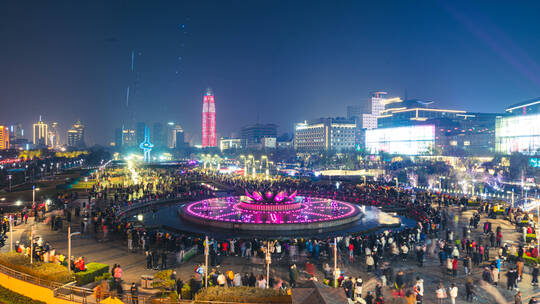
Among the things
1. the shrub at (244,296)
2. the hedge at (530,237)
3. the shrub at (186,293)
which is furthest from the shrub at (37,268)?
the hedge at (530,237)

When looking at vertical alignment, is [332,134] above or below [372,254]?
above

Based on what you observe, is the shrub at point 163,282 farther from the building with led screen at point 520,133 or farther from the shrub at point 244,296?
the building with led screen at point 520,133

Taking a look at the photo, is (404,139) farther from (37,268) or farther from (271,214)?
(37,268)

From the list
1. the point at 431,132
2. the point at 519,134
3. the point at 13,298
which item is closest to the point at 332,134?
the point at 431,132

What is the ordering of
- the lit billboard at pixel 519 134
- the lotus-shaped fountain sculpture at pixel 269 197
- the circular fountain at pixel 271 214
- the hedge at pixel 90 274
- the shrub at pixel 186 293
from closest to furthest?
the shrub at pixel 186 293 → the hedge at pixel 90 274 → the circular fountain at pixel 271 214 → the lotus-shaped fountain sculpture at pixel 269 197 → the lit billboard at pixel 519 134

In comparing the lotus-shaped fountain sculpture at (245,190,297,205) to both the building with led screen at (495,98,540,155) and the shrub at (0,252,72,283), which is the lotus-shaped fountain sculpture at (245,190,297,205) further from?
the building with led screen at (495,98,540,155)

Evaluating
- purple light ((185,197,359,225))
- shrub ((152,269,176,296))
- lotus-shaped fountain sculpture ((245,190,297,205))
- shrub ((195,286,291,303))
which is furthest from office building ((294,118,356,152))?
shrub ((195,286,291,303))
